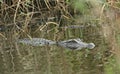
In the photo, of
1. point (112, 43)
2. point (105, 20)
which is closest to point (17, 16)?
point (105, 20)

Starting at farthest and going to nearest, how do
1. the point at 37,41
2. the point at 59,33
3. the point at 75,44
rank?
the point at 59,33, the point at 37,41, the point at 75,44

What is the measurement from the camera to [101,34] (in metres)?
6.36

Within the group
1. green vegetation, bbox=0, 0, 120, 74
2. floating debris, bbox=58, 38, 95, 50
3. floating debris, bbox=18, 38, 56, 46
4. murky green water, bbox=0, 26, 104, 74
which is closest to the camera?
murky green water, bbox=0, 26, 104, 74

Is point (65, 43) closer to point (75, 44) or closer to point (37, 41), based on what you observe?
point (75, 44)

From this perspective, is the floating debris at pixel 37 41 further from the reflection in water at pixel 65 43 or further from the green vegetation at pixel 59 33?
the green vegetation at pixel 59 33

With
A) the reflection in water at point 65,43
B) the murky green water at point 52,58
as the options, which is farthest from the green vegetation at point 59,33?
the reflection in water at point 65,43

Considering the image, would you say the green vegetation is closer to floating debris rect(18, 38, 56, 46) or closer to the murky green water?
the murky green water

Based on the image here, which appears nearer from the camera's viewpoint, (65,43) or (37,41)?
(65,43)

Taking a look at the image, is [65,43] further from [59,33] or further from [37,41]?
[59,33]

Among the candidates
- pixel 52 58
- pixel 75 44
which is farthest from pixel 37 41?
pixel 52 58

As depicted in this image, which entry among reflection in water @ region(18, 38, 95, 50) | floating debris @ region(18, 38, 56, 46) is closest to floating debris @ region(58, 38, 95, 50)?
reflection in water @ region(18, 38, 95, 50)

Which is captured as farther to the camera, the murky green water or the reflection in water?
the reflection in water

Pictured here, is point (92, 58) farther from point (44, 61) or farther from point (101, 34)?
point (101, 34)

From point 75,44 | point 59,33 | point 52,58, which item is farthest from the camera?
point 59,33
